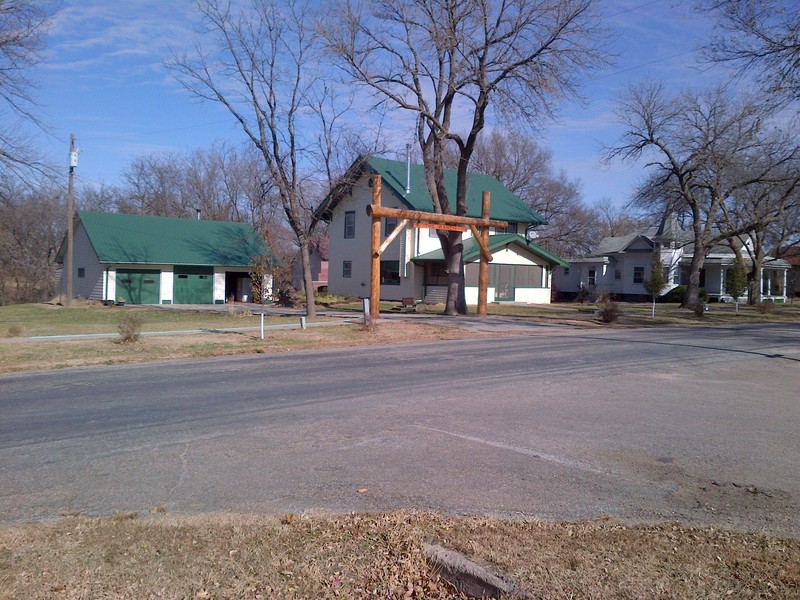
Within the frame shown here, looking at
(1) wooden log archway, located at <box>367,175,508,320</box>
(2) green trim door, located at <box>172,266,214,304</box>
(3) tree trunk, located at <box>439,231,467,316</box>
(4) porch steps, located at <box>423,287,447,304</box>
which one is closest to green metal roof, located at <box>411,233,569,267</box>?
(4) porch steps, located at <box>423,287,447,304</box>

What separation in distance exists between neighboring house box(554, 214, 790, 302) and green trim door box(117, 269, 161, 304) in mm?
29540

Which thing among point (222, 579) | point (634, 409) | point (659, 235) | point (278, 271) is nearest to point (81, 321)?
point (278, 271)

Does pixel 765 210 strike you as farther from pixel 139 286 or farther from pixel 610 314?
pixel 139 286

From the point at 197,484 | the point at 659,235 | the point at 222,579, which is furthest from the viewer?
the point at 659,235

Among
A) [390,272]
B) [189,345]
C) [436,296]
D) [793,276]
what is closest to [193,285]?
[390,272]

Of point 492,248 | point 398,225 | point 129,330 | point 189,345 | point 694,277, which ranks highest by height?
point 492,248

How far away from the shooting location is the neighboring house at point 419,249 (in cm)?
4144

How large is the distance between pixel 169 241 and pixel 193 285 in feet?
10.7

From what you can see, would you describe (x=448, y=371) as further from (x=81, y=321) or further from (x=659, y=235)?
(x=659, y=235)

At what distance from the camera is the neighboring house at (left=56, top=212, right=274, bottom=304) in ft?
134

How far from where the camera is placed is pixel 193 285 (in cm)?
4353

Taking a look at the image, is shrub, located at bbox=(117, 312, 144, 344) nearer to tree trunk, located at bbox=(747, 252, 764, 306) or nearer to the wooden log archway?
the wooden log archway

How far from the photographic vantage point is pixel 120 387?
477 inches

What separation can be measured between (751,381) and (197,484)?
11.5 m
